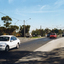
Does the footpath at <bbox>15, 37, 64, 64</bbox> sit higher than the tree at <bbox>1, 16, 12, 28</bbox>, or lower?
lower

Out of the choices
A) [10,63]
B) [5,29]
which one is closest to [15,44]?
[10,63]

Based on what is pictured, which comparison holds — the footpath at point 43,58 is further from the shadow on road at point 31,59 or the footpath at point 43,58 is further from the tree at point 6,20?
the tree at point 6,20

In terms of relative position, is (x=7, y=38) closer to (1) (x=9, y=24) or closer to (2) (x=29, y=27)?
(1) (x=9, y=24)

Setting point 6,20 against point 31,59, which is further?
point 6,20

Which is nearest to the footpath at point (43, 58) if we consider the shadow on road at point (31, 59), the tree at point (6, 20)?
the shadow on road at point (31, 59)

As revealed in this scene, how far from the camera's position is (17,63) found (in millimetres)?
7188

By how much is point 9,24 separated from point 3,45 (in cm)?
4851

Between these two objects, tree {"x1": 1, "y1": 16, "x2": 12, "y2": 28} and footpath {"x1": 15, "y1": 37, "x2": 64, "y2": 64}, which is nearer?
footpath {"x1": 15, "y1": 37, "x2": 64, "y2": 64}

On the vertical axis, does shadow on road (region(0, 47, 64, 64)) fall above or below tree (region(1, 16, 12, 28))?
below

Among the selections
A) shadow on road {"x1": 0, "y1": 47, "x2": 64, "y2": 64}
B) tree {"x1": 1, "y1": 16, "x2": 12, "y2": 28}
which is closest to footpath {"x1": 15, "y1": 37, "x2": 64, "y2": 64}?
shadow on road {"x1": 0, "y1": 47, "x2": 64, "y2": 64}

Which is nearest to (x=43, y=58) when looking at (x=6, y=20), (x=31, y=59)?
(x=31, y=59)

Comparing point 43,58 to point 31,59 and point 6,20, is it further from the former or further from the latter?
point 6,20

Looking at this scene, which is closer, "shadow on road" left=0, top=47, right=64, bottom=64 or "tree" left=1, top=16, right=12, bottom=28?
"shadow on road" left=0, top=47, right=64, bottom=64

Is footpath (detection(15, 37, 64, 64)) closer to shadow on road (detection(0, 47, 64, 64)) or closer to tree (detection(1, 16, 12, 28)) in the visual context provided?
shadow on road (detection(0, 47, 64, 64))
